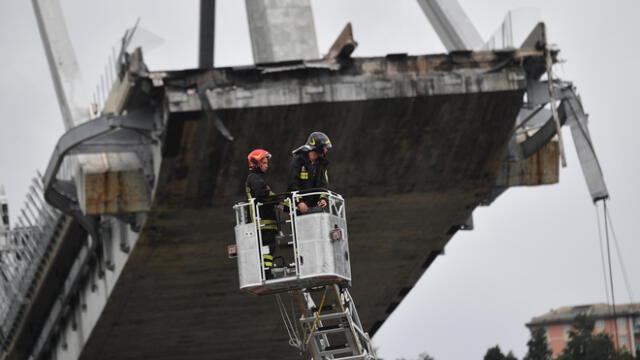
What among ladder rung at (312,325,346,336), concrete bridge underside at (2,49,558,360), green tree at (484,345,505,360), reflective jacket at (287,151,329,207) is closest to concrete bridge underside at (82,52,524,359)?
concrete bridge underside at (2,49,558,360)

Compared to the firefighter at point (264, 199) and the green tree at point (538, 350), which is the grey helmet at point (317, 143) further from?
the green tree at point (538, 350)

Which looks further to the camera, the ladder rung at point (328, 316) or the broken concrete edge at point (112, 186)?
the broken concrete edge at point (112, 186)

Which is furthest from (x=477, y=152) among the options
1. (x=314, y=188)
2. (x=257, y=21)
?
(x=314, y=188)

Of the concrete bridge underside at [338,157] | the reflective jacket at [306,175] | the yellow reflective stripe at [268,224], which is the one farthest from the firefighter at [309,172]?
the concrete bridge underside at [338,157]

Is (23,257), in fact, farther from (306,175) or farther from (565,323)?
(565,323)

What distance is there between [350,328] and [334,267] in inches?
39.7

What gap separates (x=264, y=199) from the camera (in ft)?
75.6

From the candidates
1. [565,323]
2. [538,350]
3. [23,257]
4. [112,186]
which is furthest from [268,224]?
[565,323]

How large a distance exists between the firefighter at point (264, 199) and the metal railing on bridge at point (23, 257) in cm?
2568

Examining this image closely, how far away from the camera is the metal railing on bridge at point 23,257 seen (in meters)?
50.4

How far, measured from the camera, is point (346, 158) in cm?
4000

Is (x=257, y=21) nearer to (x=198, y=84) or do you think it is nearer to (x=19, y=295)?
(x=198, y=84)

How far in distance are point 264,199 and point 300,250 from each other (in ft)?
3.61

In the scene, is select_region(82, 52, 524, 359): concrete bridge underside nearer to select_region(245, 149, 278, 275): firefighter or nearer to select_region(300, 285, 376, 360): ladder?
select_region(245, 149, 278, 275): firefighter
